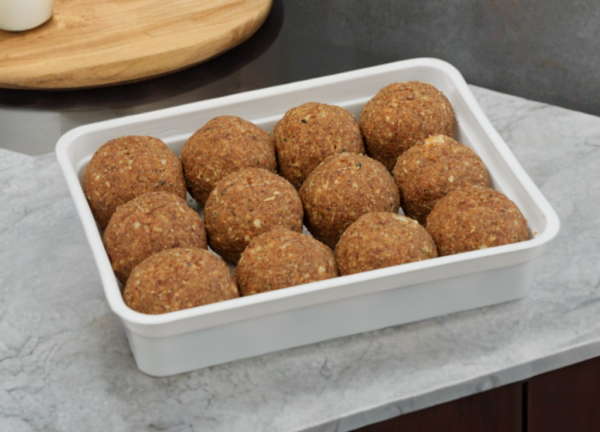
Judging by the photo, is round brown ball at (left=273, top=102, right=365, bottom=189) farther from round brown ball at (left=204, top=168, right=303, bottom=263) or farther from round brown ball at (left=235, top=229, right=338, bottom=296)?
round brown ball at (left=235, top=229, right=338, bottom=296)

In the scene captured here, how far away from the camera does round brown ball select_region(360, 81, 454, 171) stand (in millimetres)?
1584

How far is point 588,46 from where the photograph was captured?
2.02m

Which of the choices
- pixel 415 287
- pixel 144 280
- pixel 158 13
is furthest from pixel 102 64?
pixel 415 287

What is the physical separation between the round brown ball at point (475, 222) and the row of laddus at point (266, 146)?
0.71 feet

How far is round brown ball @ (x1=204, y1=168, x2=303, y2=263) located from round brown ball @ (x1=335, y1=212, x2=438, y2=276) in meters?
0.12

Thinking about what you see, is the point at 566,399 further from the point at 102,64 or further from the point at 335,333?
the point at 102,64

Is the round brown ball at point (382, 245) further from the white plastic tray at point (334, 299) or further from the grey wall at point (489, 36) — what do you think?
the grey wall at point (489, 36)

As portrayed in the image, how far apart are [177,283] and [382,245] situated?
34 cm

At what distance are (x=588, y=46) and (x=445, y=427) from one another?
112cm

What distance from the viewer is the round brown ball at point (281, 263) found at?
131cm

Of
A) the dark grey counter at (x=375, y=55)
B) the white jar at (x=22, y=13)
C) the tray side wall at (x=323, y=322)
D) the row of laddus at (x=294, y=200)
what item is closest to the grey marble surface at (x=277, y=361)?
the tray side wall at (x=323, y=322)

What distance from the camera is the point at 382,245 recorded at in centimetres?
133

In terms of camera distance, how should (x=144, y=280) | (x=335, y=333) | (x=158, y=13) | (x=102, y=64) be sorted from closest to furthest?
(x=144, y=280) < (x=335, y=333) < (x=102, y=64) < (x=158, y=13)

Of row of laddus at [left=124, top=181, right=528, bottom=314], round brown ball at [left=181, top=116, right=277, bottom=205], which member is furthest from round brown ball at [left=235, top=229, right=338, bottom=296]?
round brown ball at [left=181, top=116, right=277, bottom=205]
